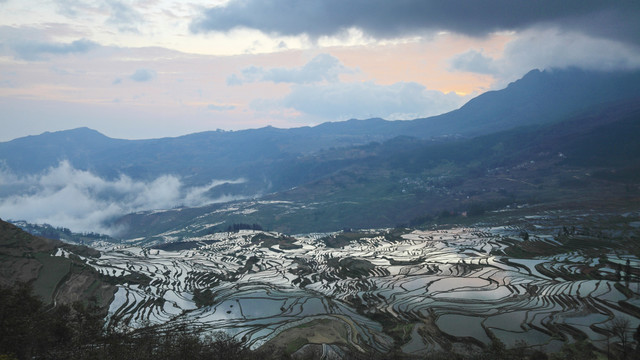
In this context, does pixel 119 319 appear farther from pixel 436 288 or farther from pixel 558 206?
pixel 558 206

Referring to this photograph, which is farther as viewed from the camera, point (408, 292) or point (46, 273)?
point (408, 292)

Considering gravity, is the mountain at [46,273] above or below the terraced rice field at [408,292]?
above

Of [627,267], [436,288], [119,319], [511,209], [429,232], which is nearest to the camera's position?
[119,319]

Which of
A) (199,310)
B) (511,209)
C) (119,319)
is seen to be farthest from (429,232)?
(119,319)

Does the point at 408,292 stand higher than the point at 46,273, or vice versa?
the point at 46,273

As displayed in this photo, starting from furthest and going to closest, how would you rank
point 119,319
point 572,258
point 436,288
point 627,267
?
point 572,258
point 436,288
point 627,267
point 119,319

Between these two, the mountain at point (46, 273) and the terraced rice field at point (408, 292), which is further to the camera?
the mountain at point (46, 273)

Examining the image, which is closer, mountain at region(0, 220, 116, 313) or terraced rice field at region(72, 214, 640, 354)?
terraced rice field at region(72, 214, 640, 354)

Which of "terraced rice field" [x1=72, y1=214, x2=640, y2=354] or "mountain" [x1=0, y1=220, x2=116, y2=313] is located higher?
"mountain" [x1=0, y1=220, x2=116, y2=313]
